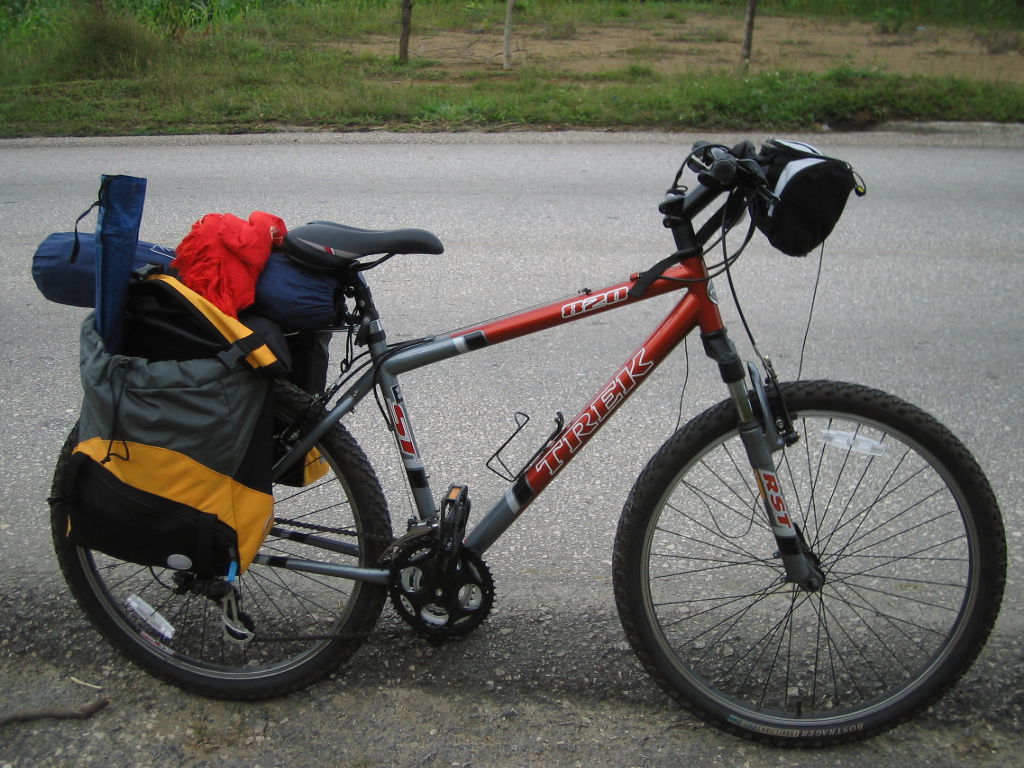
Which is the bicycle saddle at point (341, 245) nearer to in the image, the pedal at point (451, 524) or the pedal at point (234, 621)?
the pedal at point (451, 524)

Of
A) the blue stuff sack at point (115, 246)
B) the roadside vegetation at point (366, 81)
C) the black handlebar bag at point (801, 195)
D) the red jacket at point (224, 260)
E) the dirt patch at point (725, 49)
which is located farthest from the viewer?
the dirt patch at point (725, 49)

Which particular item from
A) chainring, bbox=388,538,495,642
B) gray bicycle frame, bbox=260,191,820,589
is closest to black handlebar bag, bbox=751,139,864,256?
gray bicycle frame, bbox=260,191,820,589

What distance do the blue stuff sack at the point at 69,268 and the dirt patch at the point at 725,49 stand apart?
10.1 m

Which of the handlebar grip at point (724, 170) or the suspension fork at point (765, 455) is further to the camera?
the suspension fork at point (765, 455)

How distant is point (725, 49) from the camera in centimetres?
1395

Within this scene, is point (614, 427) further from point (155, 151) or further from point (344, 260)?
point (155, 151)

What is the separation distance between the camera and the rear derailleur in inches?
100

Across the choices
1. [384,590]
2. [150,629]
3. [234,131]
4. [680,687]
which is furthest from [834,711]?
[234,131]

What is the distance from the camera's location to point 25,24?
14.2 meters

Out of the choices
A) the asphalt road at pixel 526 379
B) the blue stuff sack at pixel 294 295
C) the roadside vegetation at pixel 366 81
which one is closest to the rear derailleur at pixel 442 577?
the asphalt road at pixel 526 379

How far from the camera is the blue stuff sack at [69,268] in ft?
7.84

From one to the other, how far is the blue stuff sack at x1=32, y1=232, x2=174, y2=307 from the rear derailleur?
0.97 metres

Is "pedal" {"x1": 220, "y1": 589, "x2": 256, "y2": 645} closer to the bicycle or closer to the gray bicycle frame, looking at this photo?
the bicycle

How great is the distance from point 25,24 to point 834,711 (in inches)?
607
